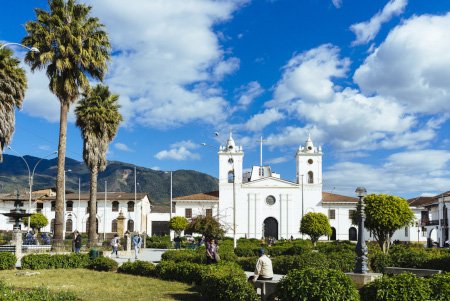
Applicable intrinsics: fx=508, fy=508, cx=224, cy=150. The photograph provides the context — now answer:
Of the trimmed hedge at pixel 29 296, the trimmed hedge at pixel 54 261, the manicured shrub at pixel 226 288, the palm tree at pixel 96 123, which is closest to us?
the trimmed hedge at pixel 29 296

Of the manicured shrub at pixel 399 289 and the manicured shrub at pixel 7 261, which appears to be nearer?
the manicured shrub at pixel 399 289

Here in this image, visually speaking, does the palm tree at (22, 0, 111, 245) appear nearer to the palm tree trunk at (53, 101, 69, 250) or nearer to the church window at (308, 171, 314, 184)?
the palm tree trunk at (53, 101, 69, 250)

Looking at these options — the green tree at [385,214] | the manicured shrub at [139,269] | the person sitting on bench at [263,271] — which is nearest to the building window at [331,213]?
the green tree at [385,214]

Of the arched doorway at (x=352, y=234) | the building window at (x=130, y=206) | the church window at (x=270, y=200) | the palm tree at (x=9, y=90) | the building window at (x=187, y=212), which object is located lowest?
the arched doorway at (x=352, y=234)

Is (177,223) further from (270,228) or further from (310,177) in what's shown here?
(310,177)

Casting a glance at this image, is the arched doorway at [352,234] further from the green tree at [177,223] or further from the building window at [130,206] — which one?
the building window at [130,206]

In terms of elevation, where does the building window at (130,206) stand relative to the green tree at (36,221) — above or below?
above

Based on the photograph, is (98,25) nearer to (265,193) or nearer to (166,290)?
(166,290)

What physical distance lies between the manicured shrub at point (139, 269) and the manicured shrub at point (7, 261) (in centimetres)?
454

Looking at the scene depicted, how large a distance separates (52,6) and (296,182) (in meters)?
48.8

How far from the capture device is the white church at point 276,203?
69.9 m

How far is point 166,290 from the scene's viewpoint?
15258mm

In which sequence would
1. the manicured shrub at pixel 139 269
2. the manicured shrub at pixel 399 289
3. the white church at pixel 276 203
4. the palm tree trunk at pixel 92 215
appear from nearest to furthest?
the manicured shrub at pixel 399 289 < the manicured shrub at pixel 139 269 < the palm tree trunk at pixel 92 215 < the white church at pixel 276 203

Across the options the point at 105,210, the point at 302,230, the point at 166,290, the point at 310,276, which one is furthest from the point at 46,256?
the point at 105,210
